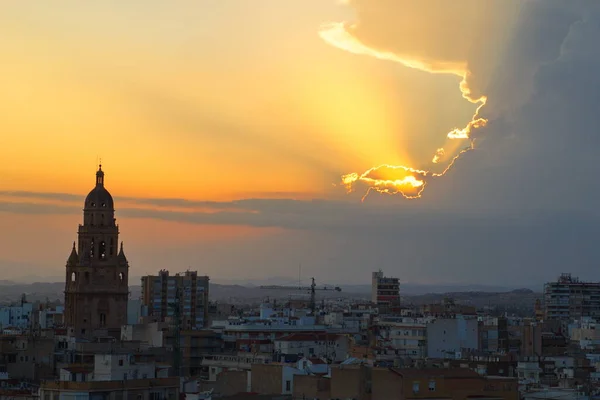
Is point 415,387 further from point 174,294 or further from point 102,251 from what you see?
point 174,294

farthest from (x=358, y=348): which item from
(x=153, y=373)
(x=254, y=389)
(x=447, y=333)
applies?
(x=153, y=373)

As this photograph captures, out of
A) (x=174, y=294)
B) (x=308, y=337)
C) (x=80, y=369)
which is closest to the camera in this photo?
(x=80, y=369)

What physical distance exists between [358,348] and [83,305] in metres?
33.2

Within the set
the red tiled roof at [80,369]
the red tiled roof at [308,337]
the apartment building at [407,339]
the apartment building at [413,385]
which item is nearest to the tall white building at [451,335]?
the apartment building at [407,339]

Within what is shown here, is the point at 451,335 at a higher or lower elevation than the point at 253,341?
higher

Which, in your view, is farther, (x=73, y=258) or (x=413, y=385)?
(x=73, y=258)

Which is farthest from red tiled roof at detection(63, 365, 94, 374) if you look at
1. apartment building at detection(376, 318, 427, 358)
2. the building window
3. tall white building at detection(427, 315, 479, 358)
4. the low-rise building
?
tall white building at detection(427, 315, 479, 358)

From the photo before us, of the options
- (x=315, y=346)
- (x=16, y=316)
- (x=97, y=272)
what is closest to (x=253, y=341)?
(x=315, y=346)

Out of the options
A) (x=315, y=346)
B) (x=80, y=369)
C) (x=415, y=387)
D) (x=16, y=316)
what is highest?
(x=16, y=316)

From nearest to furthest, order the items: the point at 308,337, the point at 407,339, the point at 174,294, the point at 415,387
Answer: the point at 415,387, the point at 308,337, the point at 407,339, the point at 174,294

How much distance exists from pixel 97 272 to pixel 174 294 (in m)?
55.0

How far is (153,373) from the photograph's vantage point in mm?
→ 74875

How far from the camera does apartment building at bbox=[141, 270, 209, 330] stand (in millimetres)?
188000

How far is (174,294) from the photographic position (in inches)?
7584
